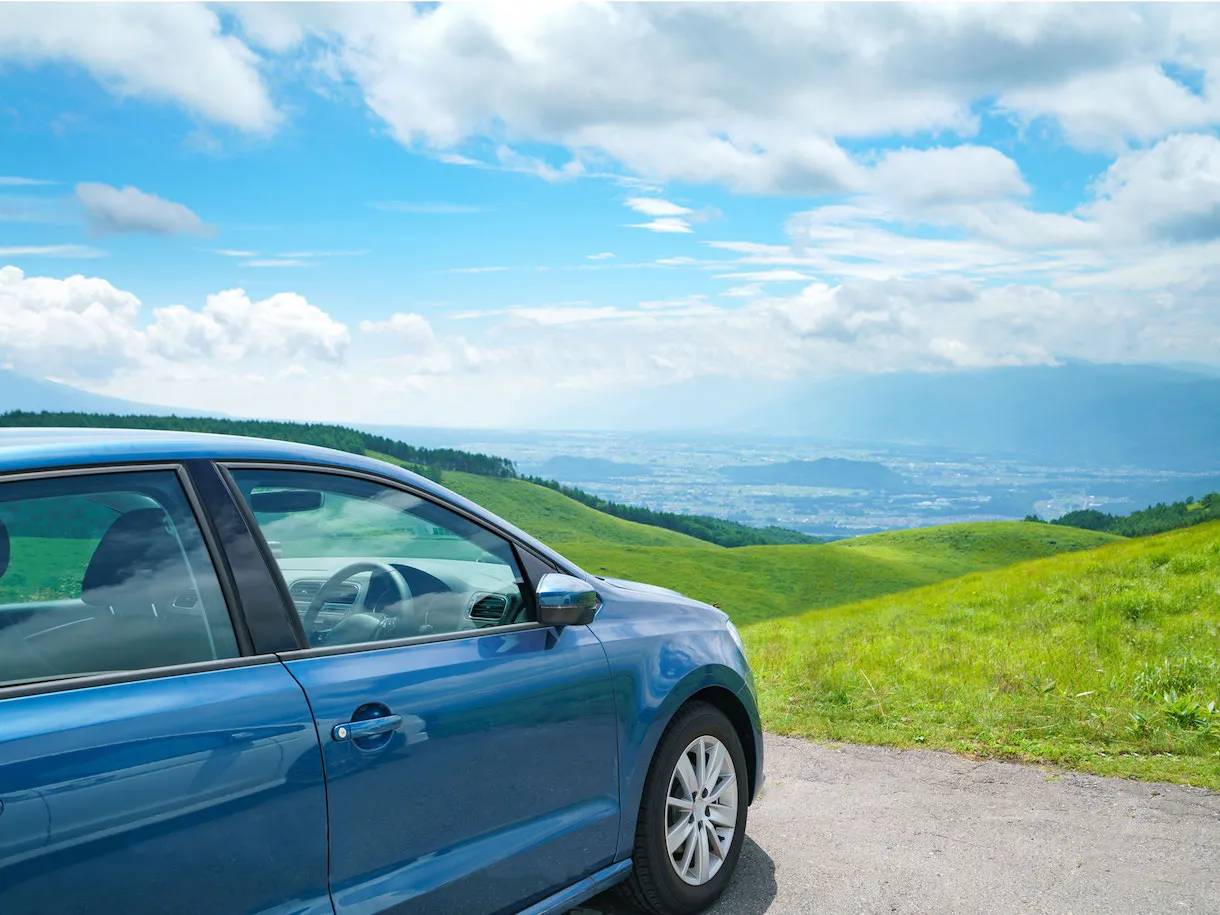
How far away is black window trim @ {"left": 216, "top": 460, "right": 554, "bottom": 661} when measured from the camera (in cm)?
273

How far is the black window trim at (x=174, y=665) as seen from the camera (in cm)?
221

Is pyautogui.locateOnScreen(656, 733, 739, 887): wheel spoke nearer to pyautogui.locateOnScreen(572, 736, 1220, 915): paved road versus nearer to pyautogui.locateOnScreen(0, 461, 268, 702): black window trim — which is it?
pyautogui.locateOnScreen(572, 736, 1220, 915): paved road

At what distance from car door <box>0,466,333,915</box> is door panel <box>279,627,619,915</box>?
12 centimetres

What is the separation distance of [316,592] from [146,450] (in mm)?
728

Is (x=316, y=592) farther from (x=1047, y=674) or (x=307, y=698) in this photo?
(x=1047, y=674)

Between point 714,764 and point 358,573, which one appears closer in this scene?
point 358,573

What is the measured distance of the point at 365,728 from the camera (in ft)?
8.81

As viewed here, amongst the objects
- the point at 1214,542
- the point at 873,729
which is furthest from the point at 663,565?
the point at 873,729

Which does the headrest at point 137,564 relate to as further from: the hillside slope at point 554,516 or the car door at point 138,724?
the hillside slope at point 554,516

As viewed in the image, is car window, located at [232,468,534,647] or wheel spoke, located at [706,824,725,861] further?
wheel spoke, located at [706,824,725,861]

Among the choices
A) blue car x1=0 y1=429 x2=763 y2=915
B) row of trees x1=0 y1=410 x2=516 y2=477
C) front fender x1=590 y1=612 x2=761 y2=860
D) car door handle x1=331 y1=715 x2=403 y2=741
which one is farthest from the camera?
row of trees x1=0 y1=410 x2=516 y2=477

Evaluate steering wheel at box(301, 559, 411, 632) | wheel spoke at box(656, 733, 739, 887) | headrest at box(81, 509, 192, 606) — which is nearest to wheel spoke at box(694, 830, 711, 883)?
wheel spoke at box(656, 733, 739, 887)

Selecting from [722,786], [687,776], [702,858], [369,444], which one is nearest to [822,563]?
[369,444]

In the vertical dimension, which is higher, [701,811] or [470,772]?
[470,772]
